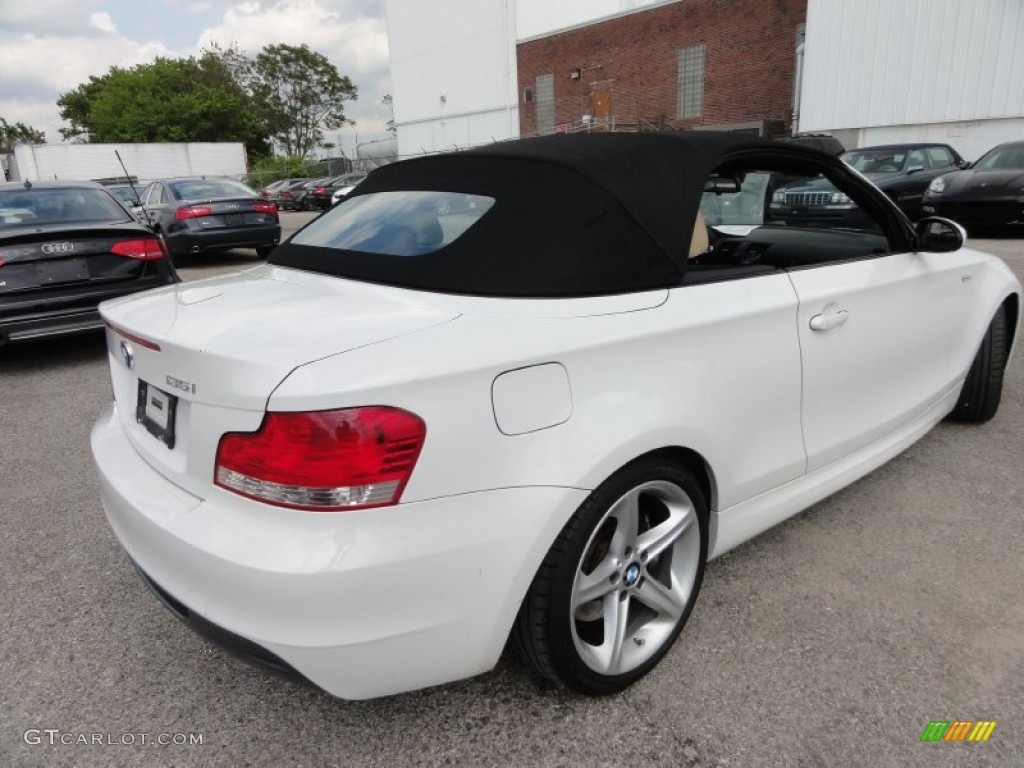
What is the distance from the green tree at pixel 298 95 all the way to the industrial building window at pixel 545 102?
119 ft

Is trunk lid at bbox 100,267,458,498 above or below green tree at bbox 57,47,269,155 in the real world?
below

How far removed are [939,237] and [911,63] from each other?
21.1 meters

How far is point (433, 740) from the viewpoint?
191 centimetres

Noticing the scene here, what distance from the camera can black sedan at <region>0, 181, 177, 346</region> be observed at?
17.6ft

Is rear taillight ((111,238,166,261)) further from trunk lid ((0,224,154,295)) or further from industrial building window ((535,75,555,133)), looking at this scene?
industrial building window ((535,75,555,133))

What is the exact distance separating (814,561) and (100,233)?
5.63 meters

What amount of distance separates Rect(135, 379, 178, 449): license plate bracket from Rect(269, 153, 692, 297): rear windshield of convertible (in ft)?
2.12

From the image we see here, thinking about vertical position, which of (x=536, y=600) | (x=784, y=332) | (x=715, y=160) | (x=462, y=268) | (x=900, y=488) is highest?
(x=715, y=160)

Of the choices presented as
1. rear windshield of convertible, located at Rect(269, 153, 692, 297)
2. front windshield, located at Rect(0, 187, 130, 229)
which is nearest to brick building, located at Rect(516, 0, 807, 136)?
front windshield, located at Rect(0, 187, 130, 229)

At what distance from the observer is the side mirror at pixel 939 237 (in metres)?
2.95

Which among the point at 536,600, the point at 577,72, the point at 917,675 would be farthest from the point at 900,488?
the point at 577,72

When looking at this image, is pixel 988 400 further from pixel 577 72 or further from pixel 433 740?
pixel 577 72

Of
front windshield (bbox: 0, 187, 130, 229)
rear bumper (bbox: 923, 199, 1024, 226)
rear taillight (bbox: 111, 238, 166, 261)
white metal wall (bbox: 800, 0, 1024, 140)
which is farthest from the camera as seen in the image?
white metal wall (bbox: 800, 0, 1024, 140)

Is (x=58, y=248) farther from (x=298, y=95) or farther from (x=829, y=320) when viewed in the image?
(x=298, y=95)
